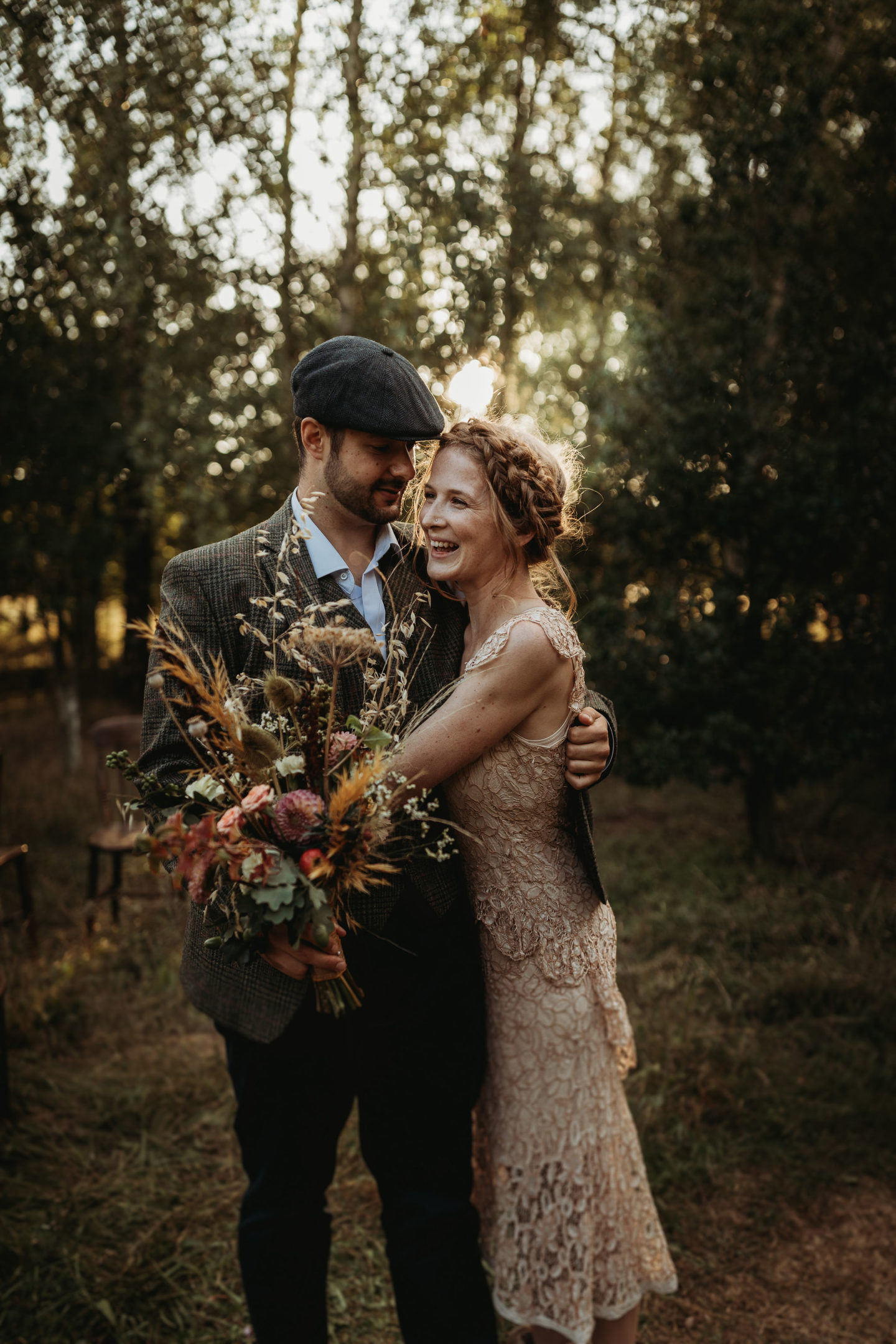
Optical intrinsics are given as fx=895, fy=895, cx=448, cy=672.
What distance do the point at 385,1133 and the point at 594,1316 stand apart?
2.21ft

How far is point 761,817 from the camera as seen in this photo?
5961mm

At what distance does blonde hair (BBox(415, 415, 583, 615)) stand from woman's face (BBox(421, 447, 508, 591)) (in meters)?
0.02

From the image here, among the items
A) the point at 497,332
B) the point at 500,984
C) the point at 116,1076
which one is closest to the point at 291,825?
the point at 500,984

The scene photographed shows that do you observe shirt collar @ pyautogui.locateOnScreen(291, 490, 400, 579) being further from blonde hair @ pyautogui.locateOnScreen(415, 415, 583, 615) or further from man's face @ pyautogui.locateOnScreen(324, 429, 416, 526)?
blonde hair @ pyautogui.locateOnScreen(415, 415, 583, 615)

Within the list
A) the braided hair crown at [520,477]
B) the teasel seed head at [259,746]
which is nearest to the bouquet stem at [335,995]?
the teasel seed head at [259,746]

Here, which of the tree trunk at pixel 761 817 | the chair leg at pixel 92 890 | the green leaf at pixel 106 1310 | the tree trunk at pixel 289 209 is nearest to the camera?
the green leaf at pixel 106 1310

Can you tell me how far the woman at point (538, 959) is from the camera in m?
1.93

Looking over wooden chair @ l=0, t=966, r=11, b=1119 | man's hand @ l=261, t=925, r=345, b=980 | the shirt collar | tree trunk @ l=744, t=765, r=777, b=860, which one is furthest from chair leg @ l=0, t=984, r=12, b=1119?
tree trunk @ l=744, t=765, r=777, b=860

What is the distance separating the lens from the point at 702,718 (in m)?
5.53

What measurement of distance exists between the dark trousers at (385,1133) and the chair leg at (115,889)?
3.62 m

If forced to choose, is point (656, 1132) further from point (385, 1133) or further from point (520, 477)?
point (520, 477)

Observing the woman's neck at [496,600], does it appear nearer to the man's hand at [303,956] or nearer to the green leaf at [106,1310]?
the man's hand at [303,956]

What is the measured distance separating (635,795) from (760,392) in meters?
3.84

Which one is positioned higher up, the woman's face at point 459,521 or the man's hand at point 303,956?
the woman's face at point 459,521
